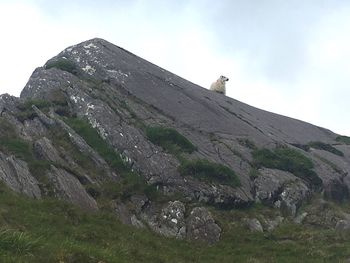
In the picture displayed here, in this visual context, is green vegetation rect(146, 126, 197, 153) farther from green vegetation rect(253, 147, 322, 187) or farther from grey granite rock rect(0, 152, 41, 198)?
grey granite rock rect(0, 152, 41, 198)

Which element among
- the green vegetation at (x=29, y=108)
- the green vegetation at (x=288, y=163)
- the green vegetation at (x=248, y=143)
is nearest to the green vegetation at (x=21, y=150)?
the green vegetation at (x=29, y=108)

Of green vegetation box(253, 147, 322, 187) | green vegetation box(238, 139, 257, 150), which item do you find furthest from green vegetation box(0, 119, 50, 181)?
green vegetation box(238, 139, 257, 150)

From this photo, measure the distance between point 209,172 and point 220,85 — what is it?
24.2m

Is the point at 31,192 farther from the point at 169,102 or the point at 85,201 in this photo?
the point at 169,102

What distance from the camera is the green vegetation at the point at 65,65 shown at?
1725 inches

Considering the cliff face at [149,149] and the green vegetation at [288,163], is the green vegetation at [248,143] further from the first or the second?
the green vegetation at [288,163]

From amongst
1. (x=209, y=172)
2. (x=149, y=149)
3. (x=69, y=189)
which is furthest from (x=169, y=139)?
(x=69, y=189)

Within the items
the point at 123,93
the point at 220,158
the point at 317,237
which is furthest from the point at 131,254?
the point at 123,93

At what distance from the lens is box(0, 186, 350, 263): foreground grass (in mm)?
16959

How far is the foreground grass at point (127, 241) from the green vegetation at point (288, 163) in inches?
353

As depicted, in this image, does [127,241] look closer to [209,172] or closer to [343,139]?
[209,172]

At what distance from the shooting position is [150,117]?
38.5 m

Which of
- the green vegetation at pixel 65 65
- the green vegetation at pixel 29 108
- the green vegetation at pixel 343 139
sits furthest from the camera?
the green vegetation at pixel 343 139

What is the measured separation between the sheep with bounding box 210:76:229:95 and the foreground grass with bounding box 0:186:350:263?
2719 cm
